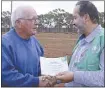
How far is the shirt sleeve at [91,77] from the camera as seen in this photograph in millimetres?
1908

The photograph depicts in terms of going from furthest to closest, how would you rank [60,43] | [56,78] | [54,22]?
[60,43] < [54,22] < [56,78]

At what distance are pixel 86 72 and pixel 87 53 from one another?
147 mm

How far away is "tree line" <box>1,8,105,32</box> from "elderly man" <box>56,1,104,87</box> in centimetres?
24

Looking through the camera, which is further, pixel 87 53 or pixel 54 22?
pixel 54 22

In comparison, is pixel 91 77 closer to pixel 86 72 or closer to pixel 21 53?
pixel 86 72

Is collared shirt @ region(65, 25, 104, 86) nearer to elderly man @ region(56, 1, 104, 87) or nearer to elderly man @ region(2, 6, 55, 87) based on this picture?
elderly man @ region(56, 1, 104, 87)

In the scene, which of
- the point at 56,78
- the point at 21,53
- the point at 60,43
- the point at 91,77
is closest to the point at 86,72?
the point at 91,77

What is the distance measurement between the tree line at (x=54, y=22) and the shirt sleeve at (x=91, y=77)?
0.51 m

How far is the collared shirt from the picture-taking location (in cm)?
192

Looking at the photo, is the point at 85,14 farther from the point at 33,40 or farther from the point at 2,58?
the point at 2,58

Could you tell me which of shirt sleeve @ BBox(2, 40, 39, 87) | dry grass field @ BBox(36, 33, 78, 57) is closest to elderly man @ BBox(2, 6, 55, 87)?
shirt sleeve @ BBox(2, 40, 39, 87)

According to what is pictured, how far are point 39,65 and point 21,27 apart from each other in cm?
36

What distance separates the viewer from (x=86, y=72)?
1.97 m

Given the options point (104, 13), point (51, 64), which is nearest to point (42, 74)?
point (51, 64)
